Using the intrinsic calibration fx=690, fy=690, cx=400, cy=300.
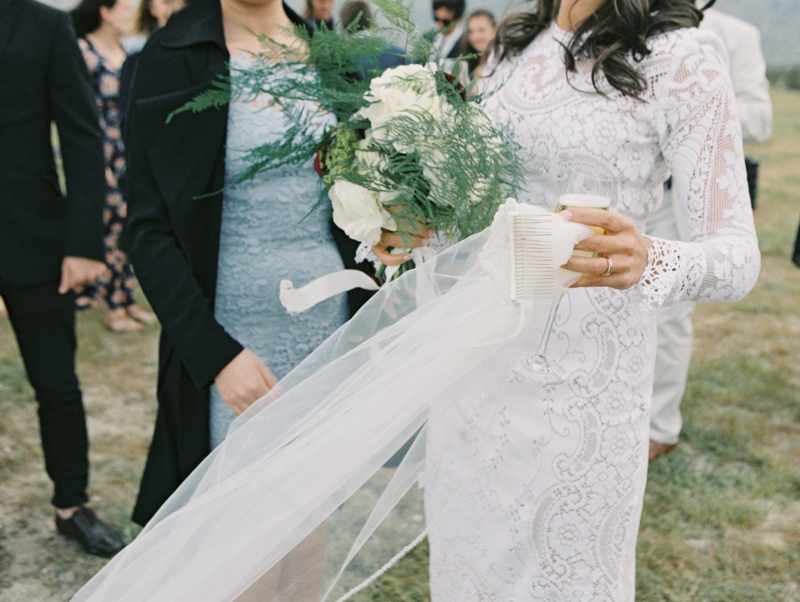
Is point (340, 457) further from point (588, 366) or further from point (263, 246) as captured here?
point (263, 246)

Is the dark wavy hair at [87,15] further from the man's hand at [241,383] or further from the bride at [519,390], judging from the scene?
the man's hand at [241,383]

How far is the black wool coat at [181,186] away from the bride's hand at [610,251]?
0.95 m

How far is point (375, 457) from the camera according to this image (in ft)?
4.46

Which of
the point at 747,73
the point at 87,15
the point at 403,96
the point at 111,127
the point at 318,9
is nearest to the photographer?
the point at 403,96

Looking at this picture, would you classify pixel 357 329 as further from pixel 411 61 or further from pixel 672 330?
pixel 672 330

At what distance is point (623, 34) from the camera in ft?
5.39

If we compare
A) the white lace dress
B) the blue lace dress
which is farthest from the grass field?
the blue lace dress

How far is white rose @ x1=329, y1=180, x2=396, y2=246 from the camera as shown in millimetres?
1549

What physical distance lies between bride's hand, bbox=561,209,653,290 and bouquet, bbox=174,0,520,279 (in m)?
0.30

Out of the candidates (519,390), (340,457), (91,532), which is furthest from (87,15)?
(340,457)

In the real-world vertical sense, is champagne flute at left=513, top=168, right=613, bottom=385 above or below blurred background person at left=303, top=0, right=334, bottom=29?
above

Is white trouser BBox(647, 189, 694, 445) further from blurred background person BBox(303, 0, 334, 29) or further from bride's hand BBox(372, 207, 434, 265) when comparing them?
blurred background person BBox(303, 0, 334, 29)

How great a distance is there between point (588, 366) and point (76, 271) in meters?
2.05

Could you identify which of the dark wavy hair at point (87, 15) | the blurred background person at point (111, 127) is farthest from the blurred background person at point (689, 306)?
the dark wavy hair at point (87, 15)
